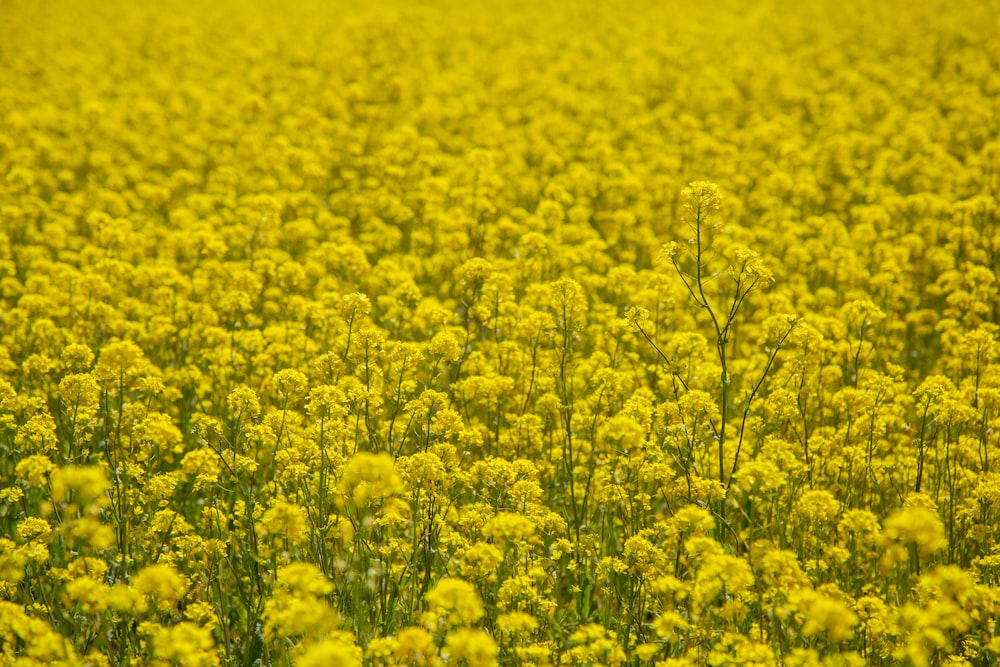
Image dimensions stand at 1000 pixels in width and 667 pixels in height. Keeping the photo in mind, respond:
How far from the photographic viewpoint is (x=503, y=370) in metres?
6.22

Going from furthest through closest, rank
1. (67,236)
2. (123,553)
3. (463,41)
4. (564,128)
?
(463,41) < (564,128) < (67,236) < (123,553)

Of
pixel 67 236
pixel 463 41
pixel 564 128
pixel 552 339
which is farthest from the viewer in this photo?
pixel 463 41

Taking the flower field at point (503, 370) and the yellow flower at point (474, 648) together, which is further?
the flower field at point (503, 370)

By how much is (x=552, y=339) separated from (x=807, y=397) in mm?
1699

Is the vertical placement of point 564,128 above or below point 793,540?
above

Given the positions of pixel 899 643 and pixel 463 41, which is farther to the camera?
pixel 463 41

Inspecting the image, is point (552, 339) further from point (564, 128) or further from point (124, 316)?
point (564, 128)

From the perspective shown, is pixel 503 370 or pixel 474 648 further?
pixel 503 370

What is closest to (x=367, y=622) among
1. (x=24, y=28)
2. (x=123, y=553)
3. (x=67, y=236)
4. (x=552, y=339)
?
(x=123, y=553)

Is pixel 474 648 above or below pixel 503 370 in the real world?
below

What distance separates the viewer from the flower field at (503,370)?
407cm

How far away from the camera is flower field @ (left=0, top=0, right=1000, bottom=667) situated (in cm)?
407

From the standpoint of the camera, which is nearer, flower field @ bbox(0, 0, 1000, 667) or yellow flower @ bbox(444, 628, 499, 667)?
yellow flower @ bbox(444, 628, 499, 667)

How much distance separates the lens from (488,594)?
431cm
